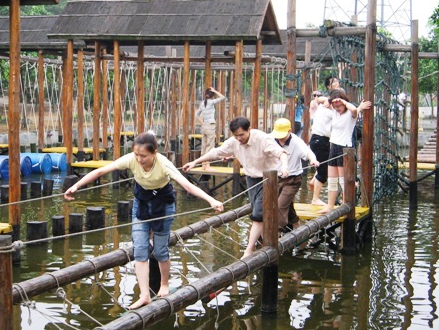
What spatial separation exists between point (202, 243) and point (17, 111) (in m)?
3.06

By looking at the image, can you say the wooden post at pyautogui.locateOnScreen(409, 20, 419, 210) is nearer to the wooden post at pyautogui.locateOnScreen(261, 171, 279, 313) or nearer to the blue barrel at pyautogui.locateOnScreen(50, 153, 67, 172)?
the wooden post at pyautogui.locateOnScreen(261, 171, 279, 313)

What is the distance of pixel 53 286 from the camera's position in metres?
7.62

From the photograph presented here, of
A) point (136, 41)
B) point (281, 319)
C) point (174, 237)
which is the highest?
point (136, 41)

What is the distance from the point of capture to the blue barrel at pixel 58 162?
20484 mm

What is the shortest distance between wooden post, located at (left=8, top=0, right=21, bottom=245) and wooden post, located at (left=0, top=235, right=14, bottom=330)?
180 inches

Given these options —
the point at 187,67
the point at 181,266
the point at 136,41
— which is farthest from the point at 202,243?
the point at 136,41

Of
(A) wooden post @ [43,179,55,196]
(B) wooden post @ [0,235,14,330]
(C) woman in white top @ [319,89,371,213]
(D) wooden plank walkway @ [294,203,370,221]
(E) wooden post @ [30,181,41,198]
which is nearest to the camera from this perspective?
(B) wooden post @ [0,235,14,330]

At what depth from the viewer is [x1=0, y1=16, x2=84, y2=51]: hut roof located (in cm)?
2000

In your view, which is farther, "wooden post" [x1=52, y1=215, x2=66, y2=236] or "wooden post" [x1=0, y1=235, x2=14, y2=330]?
"wooden post" [x1=52, y1=215, x2=66, y2=236]

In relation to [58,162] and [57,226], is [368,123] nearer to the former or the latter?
[57,226]

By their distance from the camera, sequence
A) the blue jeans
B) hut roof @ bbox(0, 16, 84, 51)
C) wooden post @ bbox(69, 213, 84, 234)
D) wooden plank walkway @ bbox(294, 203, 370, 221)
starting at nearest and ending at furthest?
the blue jeans < wooden plank walkway @ bbox(294, 203, 370, 221) < wooden post @ bbox(69, 213, 84, 234) < hut roof @ bbox(0, 16, 84, 51)

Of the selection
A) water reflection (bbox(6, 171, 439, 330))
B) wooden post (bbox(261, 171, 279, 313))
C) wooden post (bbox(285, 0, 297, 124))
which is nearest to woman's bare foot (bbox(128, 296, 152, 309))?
water reflection (bbox(6, 171, 439, 330))

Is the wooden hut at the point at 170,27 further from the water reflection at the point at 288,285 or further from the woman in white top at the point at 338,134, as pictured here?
the woman in white top at the point at 338,134

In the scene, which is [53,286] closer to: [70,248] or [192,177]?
[70,248]
